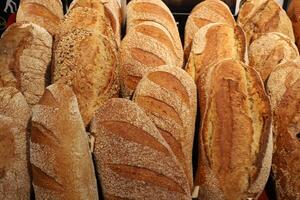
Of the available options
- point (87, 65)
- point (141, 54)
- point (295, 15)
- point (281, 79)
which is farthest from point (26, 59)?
point (295, 15)

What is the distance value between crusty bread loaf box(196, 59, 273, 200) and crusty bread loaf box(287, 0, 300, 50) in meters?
0.59

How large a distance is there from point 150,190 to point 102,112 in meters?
0.22

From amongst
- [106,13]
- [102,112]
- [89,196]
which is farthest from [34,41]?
[89,196]

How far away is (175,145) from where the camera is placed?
104cm

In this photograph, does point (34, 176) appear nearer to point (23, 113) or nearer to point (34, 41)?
point (23, 113)

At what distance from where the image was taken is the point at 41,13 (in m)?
1.50

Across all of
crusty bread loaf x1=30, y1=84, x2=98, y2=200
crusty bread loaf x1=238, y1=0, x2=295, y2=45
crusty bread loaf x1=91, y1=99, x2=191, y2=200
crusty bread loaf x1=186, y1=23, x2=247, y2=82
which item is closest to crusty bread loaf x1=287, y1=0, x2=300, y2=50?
crusty bread loaf x1=238, y1=0, x2=295, y2=45

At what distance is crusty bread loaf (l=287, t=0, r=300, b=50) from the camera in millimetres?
1593

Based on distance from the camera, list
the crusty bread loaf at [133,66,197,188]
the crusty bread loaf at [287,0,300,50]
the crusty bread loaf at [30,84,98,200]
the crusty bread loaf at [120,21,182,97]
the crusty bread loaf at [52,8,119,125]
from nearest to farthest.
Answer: the crusty bread loaf at [30,84,98,200], the crusty bread loaf at [133,66,197,188], the crusty bread loaf at [52,8,119,125], the crusty bread loaf at [120,21,182,97], the crusty bread loaf at [287,0,300,50]

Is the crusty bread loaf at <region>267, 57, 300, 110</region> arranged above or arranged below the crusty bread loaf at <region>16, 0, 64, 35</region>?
below

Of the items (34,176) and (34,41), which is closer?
(34,176)

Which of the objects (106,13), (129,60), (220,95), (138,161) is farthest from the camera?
(106,13)

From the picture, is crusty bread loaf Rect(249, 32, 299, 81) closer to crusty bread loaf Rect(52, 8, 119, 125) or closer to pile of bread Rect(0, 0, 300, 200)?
pile of bread Rect(0, 0, 300, 200)

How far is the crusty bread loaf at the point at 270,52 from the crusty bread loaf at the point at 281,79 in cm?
8
